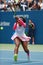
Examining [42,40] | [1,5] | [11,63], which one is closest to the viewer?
[11,63]

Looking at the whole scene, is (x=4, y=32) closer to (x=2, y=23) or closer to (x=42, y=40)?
(x=2, y=23)

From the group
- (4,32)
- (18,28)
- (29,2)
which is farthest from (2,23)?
(18,28)

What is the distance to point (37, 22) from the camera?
22.9 m

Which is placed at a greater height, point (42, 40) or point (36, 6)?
A: point (36, 6)

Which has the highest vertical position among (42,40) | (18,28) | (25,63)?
(18,28)

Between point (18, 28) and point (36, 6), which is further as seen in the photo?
point (36, 6)

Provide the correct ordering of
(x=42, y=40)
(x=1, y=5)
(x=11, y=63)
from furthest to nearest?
(x=1, y=5) < (x=42, y=40) < (x=11, y=63)

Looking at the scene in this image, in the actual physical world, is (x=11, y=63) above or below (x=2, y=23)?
above

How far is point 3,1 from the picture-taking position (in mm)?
24516

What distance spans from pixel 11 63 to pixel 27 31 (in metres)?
11.2

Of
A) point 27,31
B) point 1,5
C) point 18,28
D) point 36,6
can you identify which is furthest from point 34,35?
point 18,28

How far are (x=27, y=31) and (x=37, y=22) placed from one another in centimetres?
93

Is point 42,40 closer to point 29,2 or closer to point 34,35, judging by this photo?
point 34,35

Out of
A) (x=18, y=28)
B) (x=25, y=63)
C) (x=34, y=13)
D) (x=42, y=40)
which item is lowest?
(x=42, y=40)
